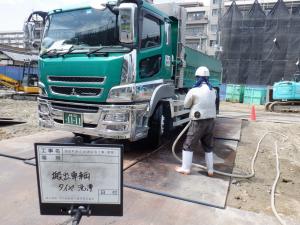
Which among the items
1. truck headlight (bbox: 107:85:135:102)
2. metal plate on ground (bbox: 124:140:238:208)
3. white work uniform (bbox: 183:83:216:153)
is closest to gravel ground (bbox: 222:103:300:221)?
metal plate on ground (bbox: 124:140:238:208)

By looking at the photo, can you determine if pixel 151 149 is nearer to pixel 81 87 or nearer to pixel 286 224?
pixel 81 87

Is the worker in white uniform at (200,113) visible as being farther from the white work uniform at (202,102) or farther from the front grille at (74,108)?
the front grille at (74,108)

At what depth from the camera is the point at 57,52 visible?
5336 millimetres

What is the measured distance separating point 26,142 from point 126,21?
3753mm

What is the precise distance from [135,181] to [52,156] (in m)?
2.54

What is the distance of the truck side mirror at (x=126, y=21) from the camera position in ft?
15.2

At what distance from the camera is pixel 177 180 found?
466 cm

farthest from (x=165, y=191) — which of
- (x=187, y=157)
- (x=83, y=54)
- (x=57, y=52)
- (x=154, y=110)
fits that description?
(x=57, y=52)

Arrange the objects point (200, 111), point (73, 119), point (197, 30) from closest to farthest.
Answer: point (200, 111)
point (73, 119)
point (197, 30)

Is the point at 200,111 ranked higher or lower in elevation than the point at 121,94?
lower

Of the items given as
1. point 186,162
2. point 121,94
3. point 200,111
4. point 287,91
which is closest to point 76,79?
point 121,94

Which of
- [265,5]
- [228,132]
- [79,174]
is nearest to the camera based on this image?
[79,174]

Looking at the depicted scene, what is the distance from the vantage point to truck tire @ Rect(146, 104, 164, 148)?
602 centimetres

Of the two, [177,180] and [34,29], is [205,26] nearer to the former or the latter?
[34,29]
